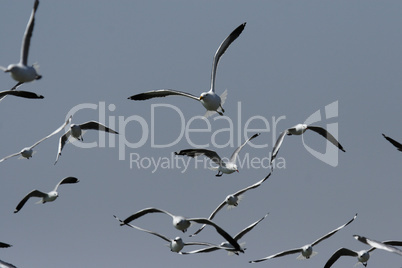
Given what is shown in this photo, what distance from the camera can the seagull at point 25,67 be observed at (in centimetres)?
1658

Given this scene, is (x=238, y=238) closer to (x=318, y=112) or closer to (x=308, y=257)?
(x=308, y=257)

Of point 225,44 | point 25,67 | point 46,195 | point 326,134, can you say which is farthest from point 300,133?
point 46,195

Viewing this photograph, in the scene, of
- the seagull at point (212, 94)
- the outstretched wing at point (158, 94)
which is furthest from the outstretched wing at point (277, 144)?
the outstretched wing at point (158, 94)

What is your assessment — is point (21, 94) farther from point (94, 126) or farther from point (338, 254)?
point (338, 254)

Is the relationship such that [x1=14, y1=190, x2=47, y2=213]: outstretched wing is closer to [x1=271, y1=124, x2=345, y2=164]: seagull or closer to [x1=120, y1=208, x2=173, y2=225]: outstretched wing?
[x1=120, y1=208, x2=173, y2=225]: outstretched wing

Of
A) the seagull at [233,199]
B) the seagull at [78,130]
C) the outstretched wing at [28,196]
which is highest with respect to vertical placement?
the seagull at [78,130]

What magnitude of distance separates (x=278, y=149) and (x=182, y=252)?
15.2 feet

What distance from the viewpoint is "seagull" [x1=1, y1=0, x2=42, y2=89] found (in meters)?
16.6

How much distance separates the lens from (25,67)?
16750mm

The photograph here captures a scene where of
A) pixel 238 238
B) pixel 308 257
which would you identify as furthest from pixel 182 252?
pixel 308 257

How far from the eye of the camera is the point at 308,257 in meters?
23.4

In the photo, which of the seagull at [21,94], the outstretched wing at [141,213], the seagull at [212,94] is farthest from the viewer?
the seagull at [21,94]

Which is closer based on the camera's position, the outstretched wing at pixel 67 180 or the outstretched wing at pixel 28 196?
the outstretched wing at pixel 28 196

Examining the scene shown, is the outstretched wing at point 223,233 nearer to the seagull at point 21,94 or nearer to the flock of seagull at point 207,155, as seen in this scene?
the flock of seagull at point 207,155
